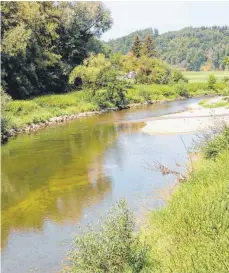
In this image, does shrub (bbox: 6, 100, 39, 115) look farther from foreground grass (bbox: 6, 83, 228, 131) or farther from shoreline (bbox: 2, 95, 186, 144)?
shoreline (bbox: 2, 95, 186, 144)

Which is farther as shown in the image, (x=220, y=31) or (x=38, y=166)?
(x=220, y=31)

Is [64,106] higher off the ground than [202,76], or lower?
higher

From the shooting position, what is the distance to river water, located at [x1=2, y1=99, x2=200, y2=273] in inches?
407

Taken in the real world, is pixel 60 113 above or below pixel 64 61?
below

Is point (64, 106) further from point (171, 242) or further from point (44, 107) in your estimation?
point (171, 242)

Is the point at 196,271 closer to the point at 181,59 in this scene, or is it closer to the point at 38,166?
the point at 38,166

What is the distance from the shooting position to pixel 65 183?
15531mm

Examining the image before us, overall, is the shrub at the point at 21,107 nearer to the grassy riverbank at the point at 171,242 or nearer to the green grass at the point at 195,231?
Answer: the green grass at the point at 195,231

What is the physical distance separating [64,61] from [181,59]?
73.2 meters

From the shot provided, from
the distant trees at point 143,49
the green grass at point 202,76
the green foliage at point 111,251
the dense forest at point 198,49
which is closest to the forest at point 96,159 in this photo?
the green foliage at point 111,251

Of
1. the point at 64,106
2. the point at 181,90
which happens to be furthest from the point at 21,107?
the point at 181,90

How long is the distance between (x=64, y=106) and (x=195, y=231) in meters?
30.4

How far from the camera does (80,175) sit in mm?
16516

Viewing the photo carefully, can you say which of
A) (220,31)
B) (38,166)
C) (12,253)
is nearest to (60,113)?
(38,166)
